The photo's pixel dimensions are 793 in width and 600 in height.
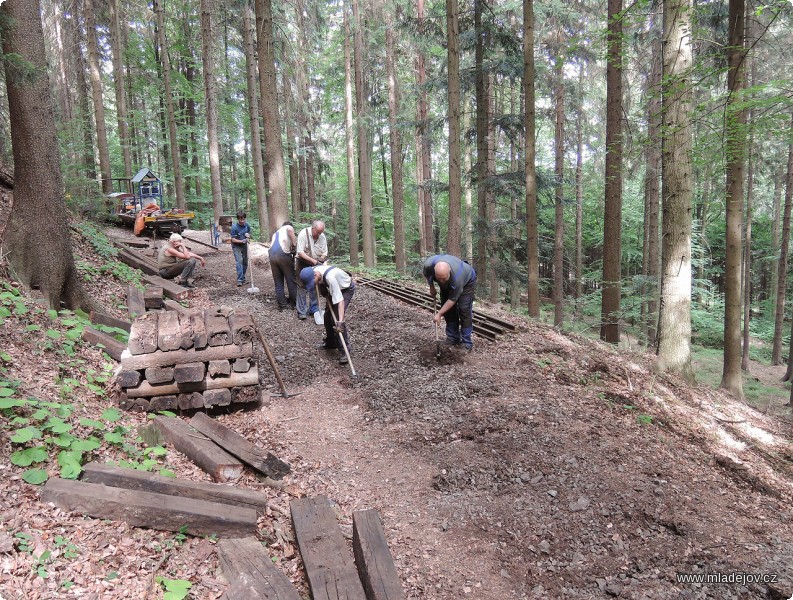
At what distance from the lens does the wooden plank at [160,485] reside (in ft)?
9.93

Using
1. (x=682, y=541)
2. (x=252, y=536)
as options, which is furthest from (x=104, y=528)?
(x=682, y=541)

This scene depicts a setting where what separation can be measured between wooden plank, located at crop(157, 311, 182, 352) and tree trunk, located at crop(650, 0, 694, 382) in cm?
730

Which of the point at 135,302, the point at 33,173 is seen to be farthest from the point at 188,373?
the point at 135,302

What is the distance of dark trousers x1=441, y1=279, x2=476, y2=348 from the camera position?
23.7 ft

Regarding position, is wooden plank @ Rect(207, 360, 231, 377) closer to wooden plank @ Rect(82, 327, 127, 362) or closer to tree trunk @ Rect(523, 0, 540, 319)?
wooden plank @ Rect(82, 327, 127, 362)

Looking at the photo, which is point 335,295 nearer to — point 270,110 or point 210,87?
point 270,110

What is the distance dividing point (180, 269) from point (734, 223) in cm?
1232

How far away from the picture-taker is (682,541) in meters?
3.32

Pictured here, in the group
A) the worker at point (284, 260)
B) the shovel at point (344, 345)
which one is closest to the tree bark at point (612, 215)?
the shovel at point (344, 345)

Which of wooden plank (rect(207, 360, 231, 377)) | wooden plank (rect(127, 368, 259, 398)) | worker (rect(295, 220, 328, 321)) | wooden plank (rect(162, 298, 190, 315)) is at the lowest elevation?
wooden plank (rect(127, 368, 259, 398))

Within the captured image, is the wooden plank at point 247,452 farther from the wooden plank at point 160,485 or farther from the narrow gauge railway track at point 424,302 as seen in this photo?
the narrow gauge railway track at point 424,302

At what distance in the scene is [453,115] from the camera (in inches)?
452

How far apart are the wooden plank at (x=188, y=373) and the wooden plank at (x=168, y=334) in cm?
26

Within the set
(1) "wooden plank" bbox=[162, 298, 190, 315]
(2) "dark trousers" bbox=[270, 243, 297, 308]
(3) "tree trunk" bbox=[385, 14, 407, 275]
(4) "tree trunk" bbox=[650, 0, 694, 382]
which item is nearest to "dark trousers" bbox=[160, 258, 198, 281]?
(1) "wooden plank" bbox=[162, 298, 190, 315]
